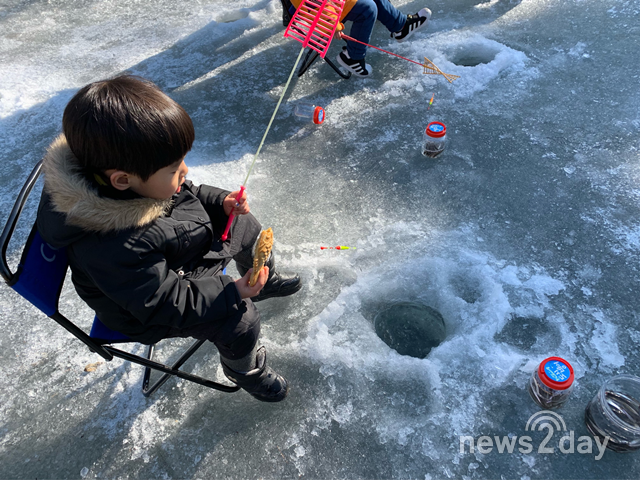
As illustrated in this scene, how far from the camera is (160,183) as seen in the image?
1.45m

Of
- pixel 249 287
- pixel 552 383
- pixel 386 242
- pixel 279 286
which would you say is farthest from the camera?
pixel 386 242

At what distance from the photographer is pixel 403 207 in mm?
2758

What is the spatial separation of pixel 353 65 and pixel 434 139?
3.84 feet

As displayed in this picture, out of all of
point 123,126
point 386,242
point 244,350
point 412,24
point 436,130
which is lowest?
point 386,242

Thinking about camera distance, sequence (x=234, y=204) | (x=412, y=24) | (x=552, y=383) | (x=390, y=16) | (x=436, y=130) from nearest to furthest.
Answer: (x=552, y=383)
(x=234, y=204)
(x=436, y=130)
(x=390, y=16)
(x=412, y=24)

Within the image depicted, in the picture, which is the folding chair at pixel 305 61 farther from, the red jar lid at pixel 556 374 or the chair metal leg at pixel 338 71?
the red jar lid at pixel 556 374

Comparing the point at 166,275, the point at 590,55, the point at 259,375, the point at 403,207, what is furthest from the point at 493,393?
the point at 590,55

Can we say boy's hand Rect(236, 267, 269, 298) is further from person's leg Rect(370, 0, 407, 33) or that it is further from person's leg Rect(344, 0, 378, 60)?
person's leg Rect(370, 0, 407, 33)

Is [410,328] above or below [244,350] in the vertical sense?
below

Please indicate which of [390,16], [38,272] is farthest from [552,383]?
[390,16]

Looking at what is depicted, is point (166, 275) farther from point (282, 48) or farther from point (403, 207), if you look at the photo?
point (282, 48)

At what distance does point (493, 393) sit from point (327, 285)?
3.05 ft

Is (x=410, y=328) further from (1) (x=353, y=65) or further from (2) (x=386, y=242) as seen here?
(1) (x=353, y=65)

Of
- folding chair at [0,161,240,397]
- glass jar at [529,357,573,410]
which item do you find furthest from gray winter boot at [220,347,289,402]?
glass jar at [529,357,573,410]
